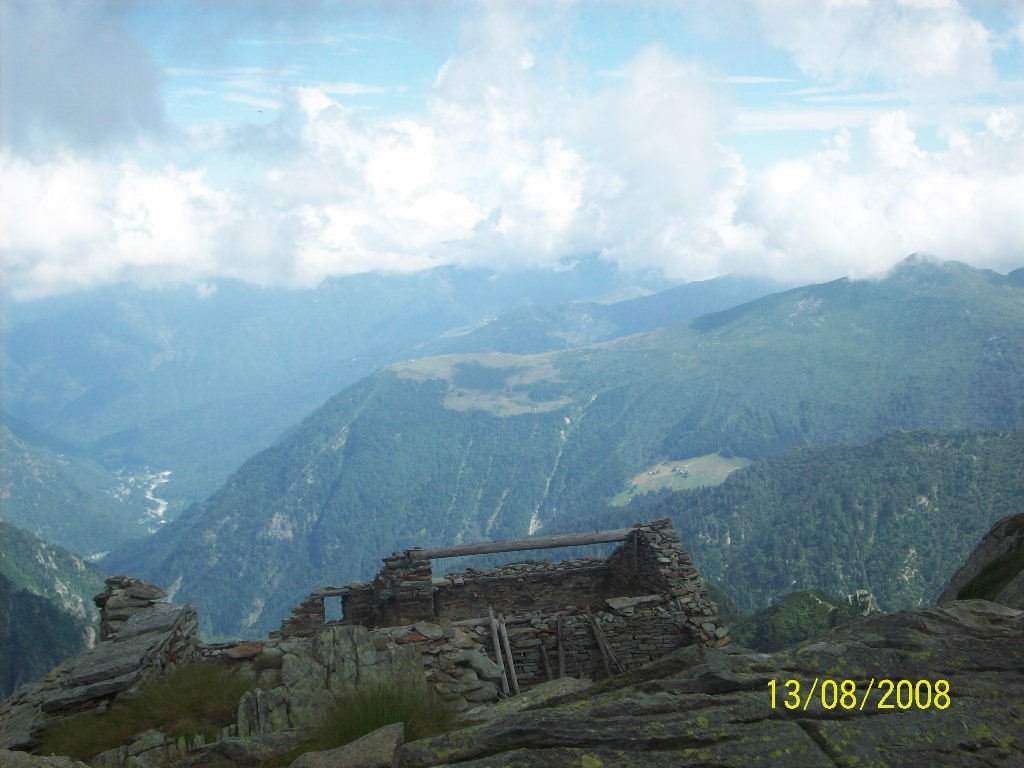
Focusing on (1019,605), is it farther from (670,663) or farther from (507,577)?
(507,577)

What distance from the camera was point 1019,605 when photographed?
15969 millimetres

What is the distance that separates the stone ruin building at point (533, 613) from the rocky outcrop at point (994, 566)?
23.9ft

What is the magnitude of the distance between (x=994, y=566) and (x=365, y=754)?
22.0 m

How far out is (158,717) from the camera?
15.2m

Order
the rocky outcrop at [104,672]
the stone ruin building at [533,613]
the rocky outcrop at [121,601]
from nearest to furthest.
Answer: the rocky outcrop at [104,672] < the stone ruin building at [533,613] < the rocky outcrop at [121,601]

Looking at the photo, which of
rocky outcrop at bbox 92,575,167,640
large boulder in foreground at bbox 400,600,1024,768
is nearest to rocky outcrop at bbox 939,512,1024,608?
large boulder in foreground at bbox 400,600,1024,768

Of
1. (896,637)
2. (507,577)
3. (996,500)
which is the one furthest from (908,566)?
(896,637)

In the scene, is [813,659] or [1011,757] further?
[813,659]

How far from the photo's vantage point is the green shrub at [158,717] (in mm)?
14383

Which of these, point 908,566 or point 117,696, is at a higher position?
point 117,696

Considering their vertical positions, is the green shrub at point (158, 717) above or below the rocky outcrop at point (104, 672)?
below

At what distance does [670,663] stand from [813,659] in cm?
191

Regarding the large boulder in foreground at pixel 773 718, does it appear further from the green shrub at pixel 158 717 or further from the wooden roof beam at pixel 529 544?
the wooden roof beam at pixel 529 544

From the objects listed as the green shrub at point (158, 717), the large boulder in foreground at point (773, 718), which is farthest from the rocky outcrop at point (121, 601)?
the large boulder in foreground at point (773, 718)
